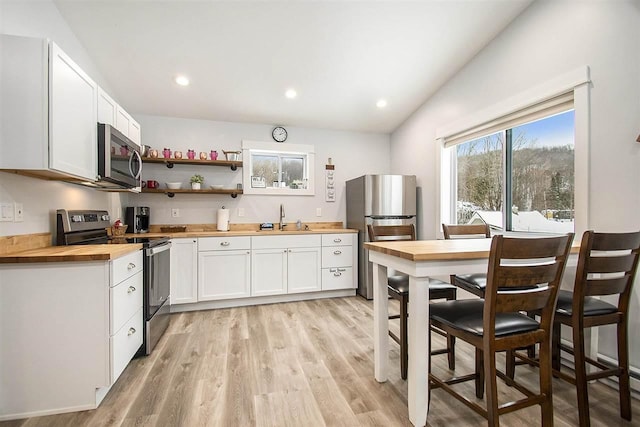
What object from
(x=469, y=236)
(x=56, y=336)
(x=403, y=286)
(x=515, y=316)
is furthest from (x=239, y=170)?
(x=515, y=316)

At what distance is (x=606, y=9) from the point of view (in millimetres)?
1833

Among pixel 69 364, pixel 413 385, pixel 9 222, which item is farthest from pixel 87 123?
pixel 413 385

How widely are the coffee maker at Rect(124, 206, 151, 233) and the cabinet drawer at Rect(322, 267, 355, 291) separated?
2145 millimetres

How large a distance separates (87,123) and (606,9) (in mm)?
3415

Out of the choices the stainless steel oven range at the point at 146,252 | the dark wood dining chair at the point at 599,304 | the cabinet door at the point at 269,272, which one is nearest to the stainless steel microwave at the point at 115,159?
the stainless steel oven range at the point at 146,252

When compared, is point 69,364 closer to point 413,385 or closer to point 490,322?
point 413,385

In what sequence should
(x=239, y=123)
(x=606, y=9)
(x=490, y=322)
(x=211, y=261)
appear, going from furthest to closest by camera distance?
1. (x=239, y=123)
2. (x=211, y=261)
3. (x=606, y=9)
4. (x=490, y=322)

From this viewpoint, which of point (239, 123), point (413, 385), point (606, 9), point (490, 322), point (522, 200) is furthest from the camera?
point (239, 123)

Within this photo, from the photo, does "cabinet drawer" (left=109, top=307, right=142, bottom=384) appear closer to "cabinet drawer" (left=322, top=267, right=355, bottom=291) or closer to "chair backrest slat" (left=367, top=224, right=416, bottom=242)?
"chair backrest slat" (left=367, top=224, right=416, bottom=242)

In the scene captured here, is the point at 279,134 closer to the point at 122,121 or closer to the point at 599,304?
the point at 122,121

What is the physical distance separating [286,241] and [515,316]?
248 cm

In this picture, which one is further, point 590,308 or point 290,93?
point 290,93

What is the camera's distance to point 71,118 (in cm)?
173

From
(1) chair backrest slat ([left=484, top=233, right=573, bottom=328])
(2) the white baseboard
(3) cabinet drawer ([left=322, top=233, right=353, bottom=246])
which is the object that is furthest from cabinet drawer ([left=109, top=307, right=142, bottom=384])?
(3) cabinet drawer ([left=322, top=233, right=353, bottom=246])
